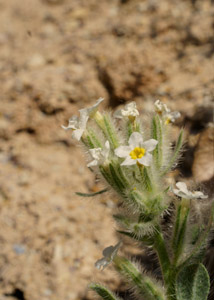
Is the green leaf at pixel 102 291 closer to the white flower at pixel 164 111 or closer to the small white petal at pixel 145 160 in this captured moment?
the small white petal at pixel 145 160

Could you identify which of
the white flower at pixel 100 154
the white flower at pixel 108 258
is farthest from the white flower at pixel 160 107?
the white flower at pixel 108 258

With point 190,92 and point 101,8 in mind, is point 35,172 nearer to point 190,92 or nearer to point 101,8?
point 190,92

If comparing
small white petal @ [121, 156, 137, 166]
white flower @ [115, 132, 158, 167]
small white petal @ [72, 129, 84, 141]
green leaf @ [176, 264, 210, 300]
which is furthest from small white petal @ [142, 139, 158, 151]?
green leaf @ [176, 264, 210, 300]

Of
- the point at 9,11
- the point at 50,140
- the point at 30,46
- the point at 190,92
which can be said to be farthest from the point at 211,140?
the point at 9,11

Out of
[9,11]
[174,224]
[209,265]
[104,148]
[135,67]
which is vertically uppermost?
[9,11]

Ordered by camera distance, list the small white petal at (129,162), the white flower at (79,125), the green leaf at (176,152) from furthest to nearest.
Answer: the green leaf at (176,152), the white flower at (79,125), the small white petal at (129,162)

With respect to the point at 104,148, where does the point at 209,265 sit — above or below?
below
